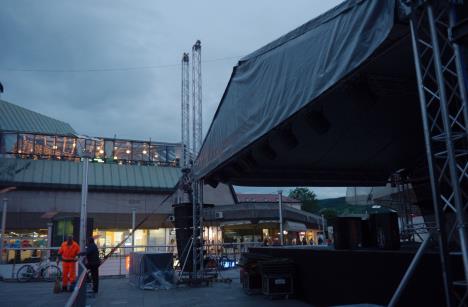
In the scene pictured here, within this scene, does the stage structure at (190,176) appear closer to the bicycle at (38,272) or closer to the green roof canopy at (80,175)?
the bicycle at (38,272)

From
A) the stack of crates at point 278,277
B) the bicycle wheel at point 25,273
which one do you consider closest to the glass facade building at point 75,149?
the bicycle wheel at point 25,273

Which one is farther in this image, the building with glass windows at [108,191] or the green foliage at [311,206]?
the green foliage at [311,206]

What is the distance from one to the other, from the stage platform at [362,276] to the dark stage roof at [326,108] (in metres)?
2.62

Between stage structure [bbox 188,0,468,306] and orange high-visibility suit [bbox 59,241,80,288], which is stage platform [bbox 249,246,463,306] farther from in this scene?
orange high-visibility suit [bbox 59,241,80,288]

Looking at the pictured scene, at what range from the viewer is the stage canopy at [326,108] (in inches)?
233

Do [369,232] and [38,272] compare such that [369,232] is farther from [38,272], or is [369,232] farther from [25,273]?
[25,273]

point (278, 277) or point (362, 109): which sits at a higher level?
point (362, 109)

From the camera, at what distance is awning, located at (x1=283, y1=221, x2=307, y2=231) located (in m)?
38.7

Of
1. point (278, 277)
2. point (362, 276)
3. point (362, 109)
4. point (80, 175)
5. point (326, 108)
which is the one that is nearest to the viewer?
point (362, 276)

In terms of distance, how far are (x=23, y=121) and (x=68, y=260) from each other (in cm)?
3429

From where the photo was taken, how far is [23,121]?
4188 centimetres

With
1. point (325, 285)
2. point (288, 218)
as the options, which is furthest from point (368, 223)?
point (288, 218)

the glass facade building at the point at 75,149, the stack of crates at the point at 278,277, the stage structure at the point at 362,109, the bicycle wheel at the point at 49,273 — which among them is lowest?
the bicycle wheel at the point at 49,273

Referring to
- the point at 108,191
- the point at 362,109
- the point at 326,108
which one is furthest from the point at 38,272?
the point at 108,191
